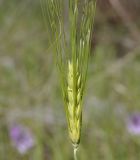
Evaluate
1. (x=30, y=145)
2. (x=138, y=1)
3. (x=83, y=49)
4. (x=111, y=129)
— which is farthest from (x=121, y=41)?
(x=83, y=49)

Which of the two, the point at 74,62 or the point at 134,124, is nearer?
the point at 74,62

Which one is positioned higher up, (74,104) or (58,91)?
(74,104)

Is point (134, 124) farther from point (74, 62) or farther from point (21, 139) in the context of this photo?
point (74, 62)

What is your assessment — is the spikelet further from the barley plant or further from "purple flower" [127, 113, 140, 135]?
"purple flower" [127, 113, 140, 135]

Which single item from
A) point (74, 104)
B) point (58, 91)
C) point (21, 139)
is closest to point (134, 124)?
point (21, 139)

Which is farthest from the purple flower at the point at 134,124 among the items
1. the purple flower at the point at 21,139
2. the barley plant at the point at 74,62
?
the barley plant at the point at 74,62

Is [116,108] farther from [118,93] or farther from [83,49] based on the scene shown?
[83,49]

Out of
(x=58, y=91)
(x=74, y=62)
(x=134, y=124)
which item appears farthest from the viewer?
(x=58, y=91)
